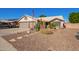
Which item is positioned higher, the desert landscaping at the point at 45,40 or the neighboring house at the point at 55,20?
the neighboring house at the point at 55,20

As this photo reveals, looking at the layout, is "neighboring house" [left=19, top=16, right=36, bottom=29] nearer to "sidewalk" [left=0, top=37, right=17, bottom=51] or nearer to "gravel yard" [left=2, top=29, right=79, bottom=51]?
"gravel yard" [left=2, top=29, right=79, bottom=51]

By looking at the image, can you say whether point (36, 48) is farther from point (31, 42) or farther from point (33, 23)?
point (33, 23)

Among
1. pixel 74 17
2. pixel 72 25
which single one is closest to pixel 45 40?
pixel 72 25

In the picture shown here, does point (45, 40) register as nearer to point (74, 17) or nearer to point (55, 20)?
point (55, 20)

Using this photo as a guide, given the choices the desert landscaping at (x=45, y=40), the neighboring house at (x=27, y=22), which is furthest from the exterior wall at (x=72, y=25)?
the neighboring house at (x=27, y=22)

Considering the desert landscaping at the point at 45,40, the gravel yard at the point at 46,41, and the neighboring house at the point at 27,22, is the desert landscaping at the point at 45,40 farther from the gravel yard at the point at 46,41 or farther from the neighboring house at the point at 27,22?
the neighboring house at the point at 27,22

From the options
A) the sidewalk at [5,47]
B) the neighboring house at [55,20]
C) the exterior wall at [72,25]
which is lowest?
the sidewalk at [5,47]
